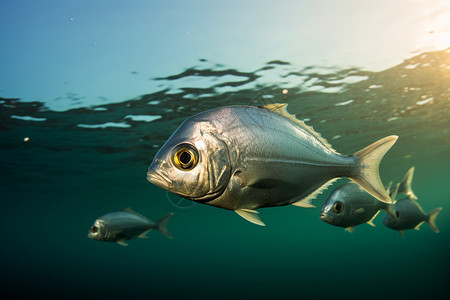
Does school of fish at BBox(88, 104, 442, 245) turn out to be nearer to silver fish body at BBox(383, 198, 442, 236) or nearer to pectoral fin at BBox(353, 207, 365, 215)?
pectoral fin at BBox(353, 207, 365, 215)

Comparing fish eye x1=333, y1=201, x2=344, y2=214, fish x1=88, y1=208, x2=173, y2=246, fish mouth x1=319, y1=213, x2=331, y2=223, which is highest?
fish eye x1=333, y1=201, x2=344, y2=214

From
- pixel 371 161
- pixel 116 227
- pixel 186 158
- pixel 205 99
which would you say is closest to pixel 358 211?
pixel 371 161

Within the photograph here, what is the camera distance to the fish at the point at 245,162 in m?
1.64

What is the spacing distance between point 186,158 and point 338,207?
2684 mm

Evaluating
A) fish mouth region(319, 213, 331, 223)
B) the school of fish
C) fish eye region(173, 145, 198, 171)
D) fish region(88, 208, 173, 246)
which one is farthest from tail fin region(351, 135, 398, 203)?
fish region(88, 208, 173, 246)

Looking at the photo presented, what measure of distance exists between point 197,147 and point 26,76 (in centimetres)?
1361

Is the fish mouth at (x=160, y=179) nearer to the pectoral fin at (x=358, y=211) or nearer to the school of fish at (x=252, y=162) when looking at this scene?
the school of fish at (x=252, y=162)

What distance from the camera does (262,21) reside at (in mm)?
10141

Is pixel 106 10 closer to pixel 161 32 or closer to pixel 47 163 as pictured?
pixel 161 32

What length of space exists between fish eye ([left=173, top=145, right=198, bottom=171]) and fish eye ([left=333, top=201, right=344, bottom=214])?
8.57 feet

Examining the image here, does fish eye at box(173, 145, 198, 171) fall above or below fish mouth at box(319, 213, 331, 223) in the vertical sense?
above

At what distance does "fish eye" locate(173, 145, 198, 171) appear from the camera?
5.39 ft

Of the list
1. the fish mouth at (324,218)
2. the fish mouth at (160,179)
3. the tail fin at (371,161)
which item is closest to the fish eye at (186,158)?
the fish mouth at (160,179)

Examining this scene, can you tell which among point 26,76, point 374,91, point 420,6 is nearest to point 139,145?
point 26,76
